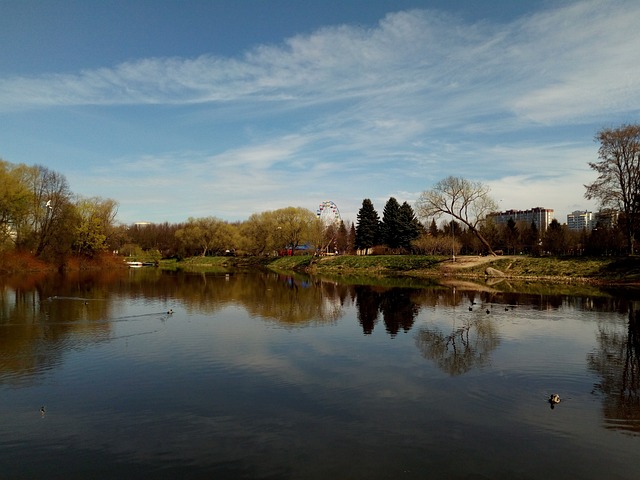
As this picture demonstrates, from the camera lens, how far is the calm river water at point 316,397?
27.4 feet

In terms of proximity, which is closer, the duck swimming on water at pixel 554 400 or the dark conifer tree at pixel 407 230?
the duck swimming on water at pixel 554 400

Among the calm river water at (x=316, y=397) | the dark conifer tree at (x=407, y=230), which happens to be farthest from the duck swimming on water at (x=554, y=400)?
A: the dark conifer tree at (x=407, y=230)

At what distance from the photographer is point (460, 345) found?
1812 cm

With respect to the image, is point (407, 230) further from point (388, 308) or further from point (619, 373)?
point (619, 373)

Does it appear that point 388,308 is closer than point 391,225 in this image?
Yes

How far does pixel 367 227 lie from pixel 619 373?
252ft

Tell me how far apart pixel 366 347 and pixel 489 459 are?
9325 mm

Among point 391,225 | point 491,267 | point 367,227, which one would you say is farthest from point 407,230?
point 491,267

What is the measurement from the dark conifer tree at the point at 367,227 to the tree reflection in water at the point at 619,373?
6915 centimetres

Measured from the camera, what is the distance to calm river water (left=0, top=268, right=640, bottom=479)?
8.35m

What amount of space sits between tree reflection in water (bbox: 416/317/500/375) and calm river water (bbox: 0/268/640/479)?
4.0 inches

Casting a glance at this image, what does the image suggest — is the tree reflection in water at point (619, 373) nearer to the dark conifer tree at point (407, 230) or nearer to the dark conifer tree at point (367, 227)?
the dark conifer tree at point (407, 230)

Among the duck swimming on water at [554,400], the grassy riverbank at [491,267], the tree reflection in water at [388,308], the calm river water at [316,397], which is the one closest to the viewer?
the calm river water at [316,397]

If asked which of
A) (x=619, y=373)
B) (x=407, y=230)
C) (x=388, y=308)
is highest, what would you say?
(x=407, y=230)
